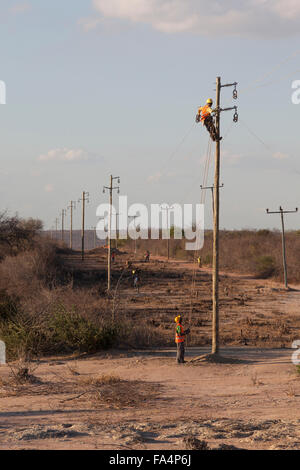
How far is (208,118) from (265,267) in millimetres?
43563

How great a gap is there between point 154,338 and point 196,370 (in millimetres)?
5674

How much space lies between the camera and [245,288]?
48344 millimetres

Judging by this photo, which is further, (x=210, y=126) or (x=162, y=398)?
(x=210, y=126)

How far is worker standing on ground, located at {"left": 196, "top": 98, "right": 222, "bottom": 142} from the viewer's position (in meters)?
17.9

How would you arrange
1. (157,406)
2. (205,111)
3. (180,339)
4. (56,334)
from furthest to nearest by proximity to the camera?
1. (56,334)
2. (205,111)
3. (180,339)
4. (157,406)

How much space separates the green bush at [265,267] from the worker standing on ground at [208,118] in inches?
1651

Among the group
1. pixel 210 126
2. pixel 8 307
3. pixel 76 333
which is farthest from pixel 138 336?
pixel 210 126

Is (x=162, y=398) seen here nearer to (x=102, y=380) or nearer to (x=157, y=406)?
(x=157, y=406)

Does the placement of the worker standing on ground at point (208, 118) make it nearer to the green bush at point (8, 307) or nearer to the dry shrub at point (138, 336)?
the dry shrub at point (138, 336)

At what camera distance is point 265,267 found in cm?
5962

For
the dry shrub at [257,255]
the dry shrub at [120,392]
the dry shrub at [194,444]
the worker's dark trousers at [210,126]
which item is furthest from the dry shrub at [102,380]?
the dry shrub at [257,255]

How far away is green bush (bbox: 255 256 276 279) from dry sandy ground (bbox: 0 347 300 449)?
40042 millimetres

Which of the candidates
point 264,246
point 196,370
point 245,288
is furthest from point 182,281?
point 196,370
